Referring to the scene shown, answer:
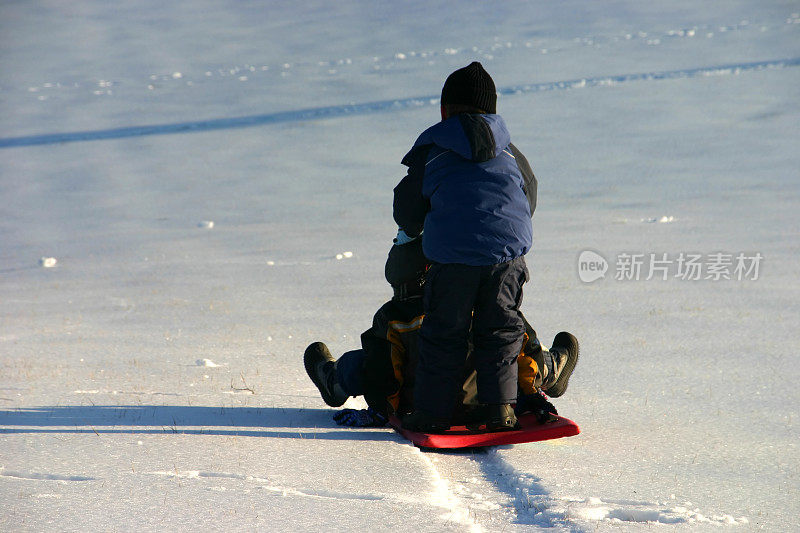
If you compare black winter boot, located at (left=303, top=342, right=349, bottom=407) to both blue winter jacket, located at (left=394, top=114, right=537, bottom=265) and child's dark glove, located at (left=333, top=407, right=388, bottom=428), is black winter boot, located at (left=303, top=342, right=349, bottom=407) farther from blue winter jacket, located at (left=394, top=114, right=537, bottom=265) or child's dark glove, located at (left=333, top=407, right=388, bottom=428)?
blue winter jacket, located at (left=394, top=114, right=537, bottom=265)

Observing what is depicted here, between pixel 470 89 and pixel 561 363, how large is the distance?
135 cm

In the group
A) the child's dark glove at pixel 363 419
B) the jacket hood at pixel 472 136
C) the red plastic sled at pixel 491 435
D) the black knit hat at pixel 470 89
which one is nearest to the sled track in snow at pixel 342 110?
the child's dark glove at pixel 363 419

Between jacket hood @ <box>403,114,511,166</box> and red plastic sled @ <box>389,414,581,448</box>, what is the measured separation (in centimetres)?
112

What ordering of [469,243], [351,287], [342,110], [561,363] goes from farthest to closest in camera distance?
1. [342,110]
2. [351,287]
3. [561,363]
4. [469,243]

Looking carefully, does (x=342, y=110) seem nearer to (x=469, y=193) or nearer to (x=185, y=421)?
(x=185, y=421)

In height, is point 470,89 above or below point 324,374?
above

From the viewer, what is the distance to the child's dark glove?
3.91 metres

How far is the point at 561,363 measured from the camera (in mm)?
4004

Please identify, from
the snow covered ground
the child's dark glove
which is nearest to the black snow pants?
the snow covered ground

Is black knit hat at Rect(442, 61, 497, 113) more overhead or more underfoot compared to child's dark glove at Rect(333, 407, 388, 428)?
more overhead

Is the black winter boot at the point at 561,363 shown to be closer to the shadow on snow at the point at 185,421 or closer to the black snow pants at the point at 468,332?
the black snow pants at the point at 468,332

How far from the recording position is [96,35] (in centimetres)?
2831

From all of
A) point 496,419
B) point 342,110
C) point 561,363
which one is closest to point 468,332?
point 496,419

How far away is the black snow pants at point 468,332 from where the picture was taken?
3438mm
